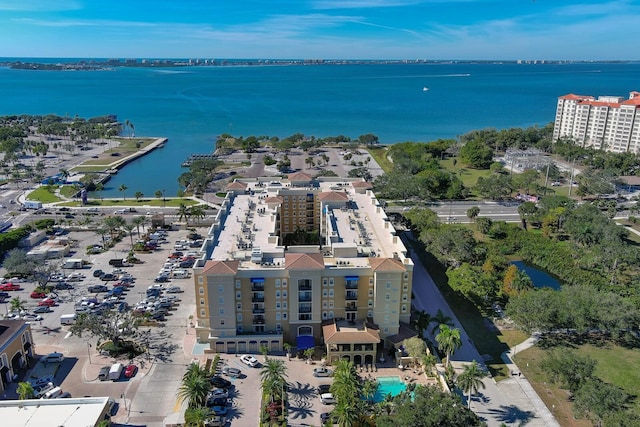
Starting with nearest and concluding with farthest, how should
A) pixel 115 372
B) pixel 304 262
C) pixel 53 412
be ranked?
pixel 53 412
pixel 115 372
pixel 304 262

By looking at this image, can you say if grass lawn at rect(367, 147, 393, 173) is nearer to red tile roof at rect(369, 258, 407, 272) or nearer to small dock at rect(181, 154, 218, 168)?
small dock at rect(181, 154, 218, 168)

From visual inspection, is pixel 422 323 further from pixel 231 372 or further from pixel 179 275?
pixel 179 275

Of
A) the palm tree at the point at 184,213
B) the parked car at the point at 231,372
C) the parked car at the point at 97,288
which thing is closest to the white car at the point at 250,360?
the parked car at the point at 231,372

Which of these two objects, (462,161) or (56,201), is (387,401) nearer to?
(56,201)

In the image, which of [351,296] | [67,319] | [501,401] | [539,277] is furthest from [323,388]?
[539,277]

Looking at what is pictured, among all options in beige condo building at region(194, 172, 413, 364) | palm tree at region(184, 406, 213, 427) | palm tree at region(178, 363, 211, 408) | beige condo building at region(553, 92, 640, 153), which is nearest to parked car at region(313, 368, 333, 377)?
beige condo building at region(194, 172, 413, 364)

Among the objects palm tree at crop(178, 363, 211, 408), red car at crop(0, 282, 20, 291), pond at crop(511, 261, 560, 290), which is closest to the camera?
palm tree at crop(178, 363, 211, 408)
